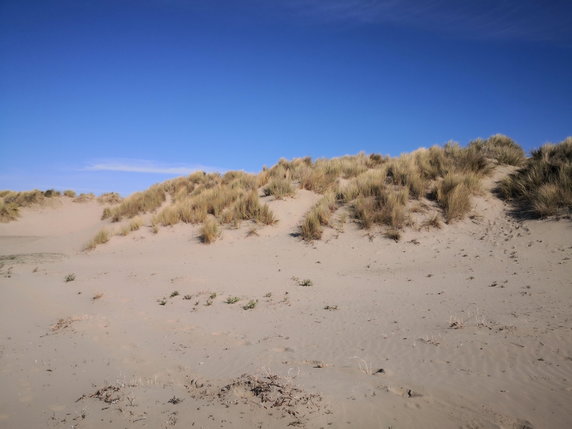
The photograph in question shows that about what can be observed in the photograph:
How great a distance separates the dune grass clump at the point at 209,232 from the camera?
12690 mm

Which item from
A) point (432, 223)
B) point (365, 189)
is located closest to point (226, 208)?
point (365, 189)

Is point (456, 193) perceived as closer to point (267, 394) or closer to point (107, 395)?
point (267, 394)

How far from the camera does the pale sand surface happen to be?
3.50 meters

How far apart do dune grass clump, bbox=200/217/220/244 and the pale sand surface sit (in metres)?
0.47

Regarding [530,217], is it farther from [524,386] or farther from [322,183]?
[524,386]

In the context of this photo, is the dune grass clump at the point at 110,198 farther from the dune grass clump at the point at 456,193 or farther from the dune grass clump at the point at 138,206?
the dune grass clump at the point at 456,193

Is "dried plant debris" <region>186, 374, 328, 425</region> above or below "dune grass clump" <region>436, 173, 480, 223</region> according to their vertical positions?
below

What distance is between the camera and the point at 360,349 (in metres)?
4.98

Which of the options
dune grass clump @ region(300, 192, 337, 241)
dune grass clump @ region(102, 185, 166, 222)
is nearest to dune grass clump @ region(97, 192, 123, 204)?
dune grass clump @ region(102, 185, 166, 222)

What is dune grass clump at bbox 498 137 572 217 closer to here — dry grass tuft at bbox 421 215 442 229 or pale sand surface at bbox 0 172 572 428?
pale sand surface at bbox 0 172 572 428

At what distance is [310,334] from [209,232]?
7.68m

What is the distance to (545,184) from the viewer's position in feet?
34.8

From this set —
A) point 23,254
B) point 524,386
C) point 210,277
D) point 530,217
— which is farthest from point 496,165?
point 23,254

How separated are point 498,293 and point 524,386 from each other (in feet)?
11.8
